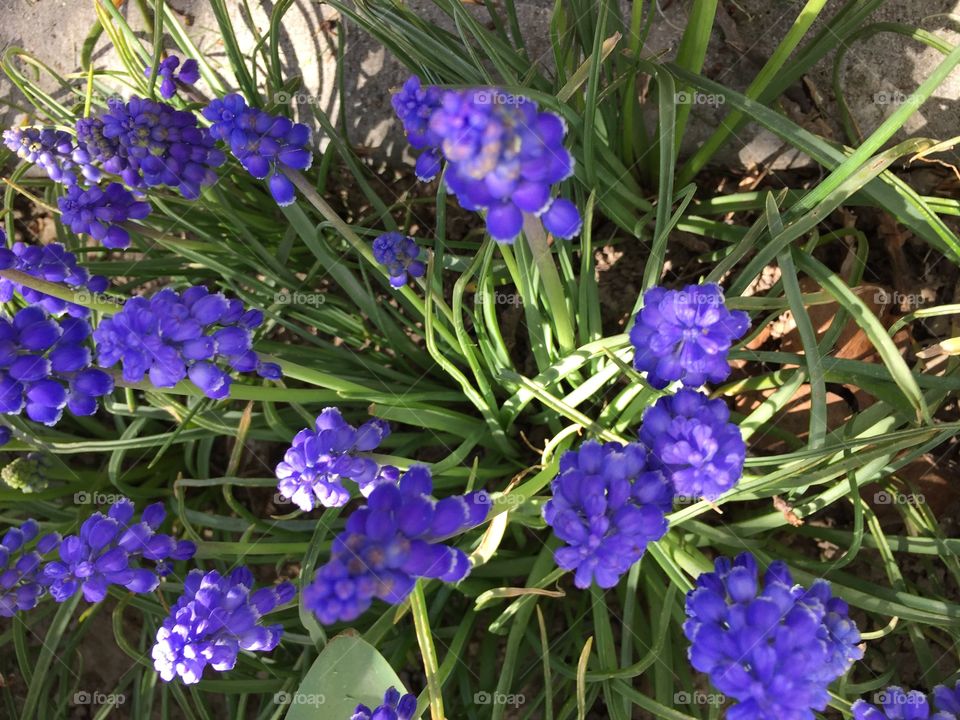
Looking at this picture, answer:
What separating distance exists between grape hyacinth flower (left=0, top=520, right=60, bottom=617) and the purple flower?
3.06ft

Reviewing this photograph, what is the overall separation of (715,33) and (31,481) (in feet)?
9.96

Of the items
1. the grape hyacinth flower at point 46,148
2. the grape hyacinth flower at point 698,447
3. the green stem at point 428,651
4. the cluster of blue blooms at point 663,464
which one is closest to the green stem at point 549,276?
the cluster of blue blooms at point 663,464

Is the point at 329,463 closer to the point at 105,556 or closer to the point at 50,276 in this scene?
the point at 105,556

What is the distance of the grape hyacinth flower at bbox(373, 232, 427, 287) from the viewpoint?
2.14 meters

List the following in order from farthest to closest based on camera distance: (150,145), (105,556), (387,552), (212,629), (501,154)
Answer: (150,145), (105,556), (212,629), (387,552), (501,154)

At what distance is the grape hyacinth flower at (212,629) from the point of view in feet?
5.90

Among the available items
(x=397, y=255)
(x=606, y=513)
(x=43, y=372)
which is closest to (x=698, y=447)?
(x=606, y=513)

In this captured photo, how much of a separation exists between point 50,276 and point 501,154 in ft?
5.28

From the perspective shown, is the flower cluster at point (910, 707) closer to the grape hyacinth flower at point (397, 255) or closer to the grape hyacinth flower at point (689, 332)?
the grape hyacinth flower at point (689, 332)

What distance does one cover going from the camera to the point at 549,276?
1.70 metres

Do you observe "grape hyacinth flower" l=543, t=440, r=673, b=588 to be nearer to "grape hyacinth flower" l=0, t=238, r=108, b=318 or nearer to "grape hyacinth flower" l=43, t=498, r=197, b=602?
"grape hyacinth flower" l=43, t=498, r=197, b=602

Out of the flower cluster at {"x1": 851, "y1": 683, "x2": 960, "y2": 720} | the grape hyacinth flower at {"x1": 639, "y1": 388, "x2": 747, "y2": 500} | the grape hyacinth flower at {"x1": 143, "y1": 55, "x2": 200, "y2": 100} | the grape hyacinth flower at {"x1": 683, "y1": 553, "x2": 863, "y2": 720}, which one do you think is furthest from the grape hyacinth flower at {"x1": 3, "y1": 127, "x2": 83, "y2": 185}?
the flower cluster at {"x1": 851, "y1": 683, "x2": 960, "y2": 720}

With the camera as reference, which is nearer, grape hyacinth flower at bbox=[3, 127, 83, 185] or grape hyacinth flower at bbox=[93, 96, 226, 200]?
grape hyacinth flower at bbox=[93, 96, 226, 200]

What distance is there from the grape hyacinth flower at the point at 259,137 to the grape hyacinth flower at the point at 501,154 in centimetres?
93
